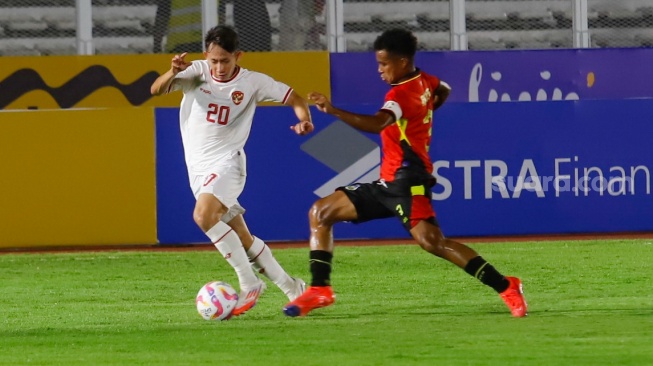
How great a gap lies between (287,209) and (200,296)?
5.93m

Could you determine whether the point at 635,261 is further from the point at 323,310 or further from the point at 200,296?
the point at 200,296

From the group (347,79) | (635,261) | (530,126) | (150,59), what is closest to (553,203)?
(530,126)

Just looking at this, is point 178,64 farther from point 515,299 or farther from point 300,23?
point 300,23

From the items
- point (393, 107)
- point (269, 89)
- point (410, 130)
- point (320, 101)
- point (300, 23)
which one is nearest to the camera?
point (320, 101)

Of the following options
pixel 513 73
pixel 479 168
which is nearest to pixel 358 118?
pixel 479 168

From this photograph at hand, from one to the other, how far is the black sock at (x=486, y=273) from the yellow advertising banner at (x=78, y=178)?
647 cm

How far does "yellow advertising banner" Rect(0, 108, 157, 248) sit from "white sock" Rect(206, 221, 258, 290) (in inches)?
220

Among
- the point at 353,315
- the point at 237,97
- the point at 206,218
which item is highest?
the point at 237,97

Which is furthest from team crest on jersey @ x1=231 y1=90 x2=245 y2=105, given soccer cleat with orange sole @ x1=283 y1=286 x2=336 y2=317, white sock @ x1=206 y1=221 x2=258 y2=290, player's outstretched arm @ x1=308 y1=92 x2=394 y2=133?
soccer cleat with orange sole @ x1=283 y1=286 x2=336 y2=317

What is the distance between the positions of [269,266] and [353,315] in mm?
665

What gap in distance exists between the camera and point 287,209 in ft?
45.4

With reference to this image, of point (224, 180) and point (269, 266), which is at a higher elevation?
point (224, 180)

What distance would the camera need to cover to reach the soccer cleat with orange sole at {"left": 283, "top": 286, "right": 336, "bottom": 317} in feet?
25.7

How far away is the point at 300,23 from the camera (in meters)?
17.2
